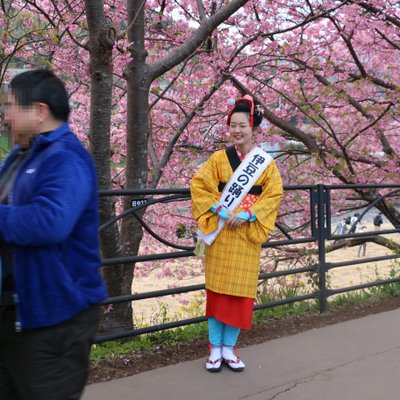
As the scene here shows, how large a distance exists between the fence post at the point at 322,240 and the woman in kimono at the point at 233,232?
1519mm

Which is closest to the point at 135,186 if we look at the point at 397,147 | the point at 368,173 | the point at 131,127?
the point at 131,127

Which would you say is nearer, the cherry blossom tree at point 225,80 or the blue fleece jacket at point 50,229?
the blue fleece jacket at point 50,229

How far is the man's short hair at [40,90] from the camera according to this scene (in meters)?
1.76

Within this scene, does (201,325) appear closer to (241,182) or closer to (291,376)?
(291,376)

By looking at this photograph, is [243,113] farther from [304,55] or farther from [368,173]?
[368,173]

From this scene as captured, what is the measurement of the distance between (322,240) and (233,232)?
5.84ft

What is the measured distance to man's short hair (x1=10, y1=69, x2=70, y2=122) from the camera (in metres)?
1.76

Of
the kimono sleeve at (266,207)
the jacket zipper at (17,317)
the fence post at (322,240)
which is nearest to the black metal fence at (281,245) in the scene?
the fence post at (322,240)

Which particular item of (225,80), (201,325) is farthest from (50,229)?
(225,80)

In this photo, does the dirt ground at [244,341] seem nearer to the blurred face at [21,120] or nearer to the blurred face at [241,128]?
the blurred face at [241,128]

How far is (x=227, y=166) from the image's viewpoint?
344 cm

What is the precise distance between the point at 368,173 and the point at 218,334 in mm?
6113

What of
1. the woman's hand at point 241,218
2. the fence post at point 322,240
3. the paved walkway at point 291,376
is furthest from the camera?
the fence post at point 322,240

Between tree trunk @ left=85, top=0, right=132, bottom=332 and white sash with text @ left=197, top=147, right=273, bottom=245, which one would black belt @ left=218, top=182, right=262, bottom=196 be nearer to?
white sash with text @ left=197, top=147, right=273, bottom=245
